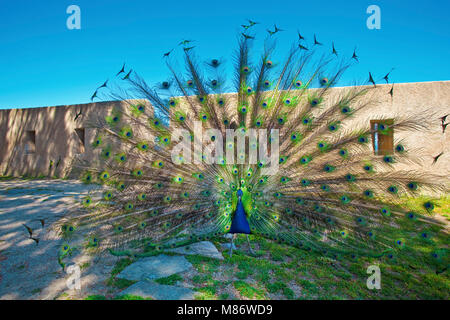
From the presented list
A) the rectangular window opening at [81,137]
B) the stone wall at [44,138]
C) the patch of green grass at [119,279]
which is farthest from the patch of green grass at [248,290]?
the rectangular window opening at [81,137]

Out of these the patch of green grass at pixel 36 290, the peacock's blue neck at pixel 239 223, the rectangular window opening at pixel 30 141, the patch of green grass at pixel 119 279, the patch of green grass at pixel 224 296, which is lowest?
the patch of green grass at pixel 224 296

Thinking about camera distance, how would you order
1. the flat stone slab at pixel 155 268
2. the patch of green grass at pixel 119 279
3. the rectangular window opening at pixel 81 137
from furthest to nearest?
the rectangular window opening at pixel 81 137 < the flat stone slab at pixel 155 268 < the patch of green grass at pixel 119 279

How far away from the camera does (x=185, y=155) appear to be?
3377mm

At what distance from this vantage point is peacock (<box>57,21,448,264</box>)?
2.86 m

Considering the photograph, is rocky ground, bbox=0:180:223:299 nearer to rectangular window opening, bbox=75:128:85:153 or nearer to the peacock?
the peacock

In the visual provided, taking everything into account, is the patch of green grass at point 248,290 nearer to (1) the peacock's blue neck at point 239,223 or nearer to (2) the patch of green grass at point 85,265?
(1) the peacock's blue neck at point 239,223

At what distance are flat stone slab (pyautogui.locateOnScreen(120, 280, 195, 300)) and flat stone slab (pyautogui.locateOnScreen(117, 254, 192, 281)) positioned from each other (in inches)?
6.5

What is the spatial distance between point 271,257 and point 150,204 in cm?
185

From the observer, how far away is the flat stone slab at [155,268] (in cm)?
288

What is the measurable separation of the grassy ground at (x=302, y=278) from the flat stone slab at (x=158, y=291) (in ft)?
0.29

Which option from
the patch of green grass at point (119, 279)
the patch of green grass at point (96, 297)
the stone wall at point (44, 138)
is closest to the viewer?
the patch of green grass at point (96, 297)

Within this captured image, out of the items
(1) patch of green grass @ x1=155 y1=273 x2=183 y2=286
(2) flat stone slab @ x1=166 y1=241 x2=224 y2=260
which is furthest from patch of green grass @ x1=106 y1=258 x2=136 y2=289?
(2) flat stone slab @ x1=166 y1=241 x2=224 y2=260

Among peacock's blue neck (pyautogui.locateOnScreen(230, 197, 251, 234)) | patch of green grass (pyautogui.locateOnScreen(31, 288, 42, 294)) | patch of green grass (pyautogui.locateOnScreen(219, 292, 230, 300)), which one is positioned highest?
peacock's blue neck (pyautogui.locateOnScreen(230, 197, 251, 234))
